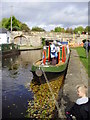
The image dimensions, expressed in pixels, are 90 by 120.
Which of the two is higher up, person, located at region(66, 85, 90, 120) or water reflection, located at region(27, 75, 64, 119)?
person, located at region(66, 85, 90, 120)

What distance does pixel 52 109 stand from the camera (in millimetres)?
7000

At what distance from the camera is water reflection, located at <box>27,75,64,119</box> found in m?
6.72

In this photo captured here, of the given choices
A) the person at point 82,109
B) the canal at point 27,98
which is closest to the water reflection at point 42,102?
the canal at point 27,98

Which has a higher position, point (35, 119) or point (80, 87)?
point (80, 87)

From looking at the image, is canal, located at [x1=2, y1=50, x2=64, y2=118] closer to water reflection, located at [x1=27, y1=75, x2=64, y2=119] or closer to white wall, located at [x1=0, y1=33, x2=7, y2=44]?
water reflection, located at [x1=27, y1=75, x2=64, y2=119]

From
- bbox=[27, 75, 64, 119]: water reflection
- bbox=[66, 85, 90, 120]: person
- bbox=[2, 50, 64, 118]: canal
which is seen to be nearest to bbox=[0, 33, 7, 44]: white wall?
bbox=[2, 50, 64, 118]: canal

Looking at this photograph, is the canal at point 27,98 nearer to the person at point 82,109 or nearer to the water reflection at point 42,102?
the water reflection at point 42,102

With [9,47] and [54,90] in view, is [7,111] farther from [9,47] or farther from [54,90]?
[9,47]

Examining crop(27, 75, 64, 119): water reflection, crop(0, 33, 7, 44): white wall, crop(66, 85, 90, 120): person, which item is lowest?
crop(27, 75, 64, 119): water reflection

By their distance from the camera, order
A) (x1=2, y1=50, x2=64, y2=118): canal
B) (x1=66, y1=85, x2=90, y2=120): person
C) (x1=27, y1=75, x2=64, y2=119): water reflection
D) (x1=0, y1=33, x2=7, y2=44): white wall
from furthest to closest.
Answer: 1. (x1=0, y1=33, x2=7, y2=44): white wall
2. (x1=2, y1=50, x2=64, y2=118): canal
3. (x1=27, y1=75, x2=64, y2=119): water reflection
4. (x1=66, y1=85, x2=90, y2=120): person

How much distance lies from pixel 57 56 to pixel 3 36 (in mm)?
34606

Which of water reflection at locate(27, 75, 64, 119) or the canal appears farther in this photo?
the canal

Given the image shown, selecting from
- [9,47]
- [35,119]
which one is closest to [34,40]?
[9,47]

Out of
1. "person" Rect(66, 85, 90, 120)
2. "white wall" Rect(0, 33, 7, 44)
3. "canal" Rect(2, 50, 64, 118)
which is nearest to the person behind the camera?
"person" Rect(66, 85, 90, 120)
